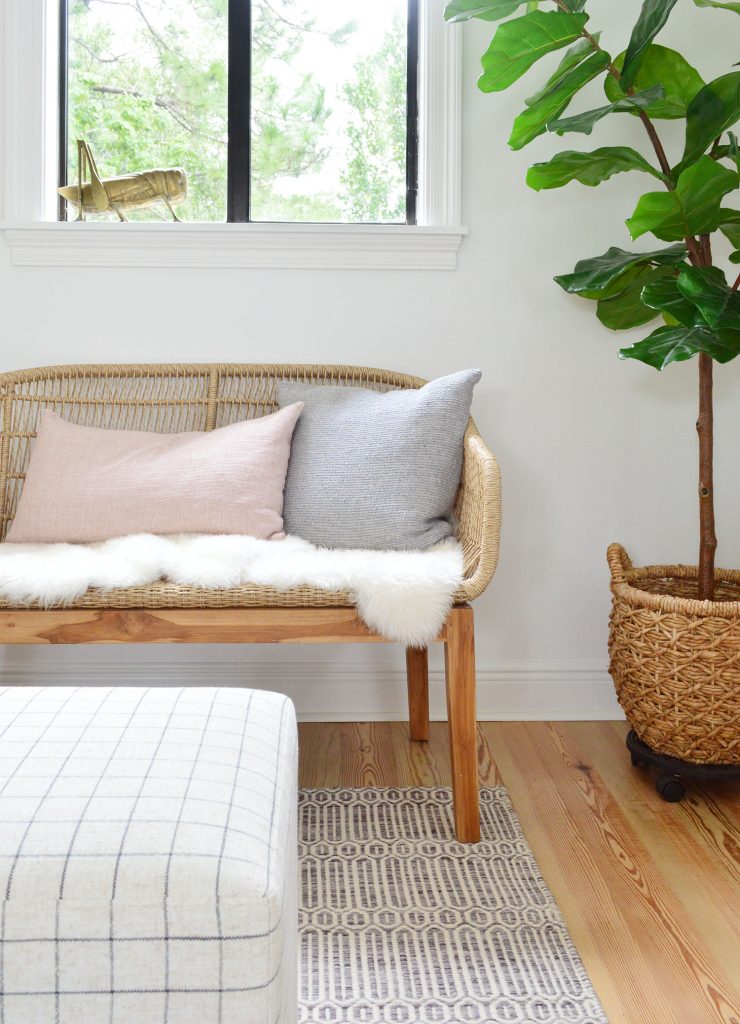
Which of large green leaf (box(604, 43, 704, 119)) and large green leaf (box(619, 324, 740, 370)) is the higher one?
large green leaf (box(604, 43, 704, 119))

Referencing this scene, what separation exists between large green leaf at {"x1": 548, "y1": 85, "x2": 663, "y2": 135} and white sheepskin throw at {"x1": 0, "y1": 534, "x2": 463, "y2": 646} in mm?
892

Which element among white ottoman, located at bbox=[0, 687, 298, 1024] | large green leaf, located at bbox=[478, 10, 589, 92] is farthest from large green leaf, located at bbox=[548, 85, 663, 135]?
white ottoman, located at bbox=[0, 687, 298, 1024]

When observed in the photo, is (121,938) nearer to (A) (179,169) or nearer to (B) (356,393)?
(B) (356,393)

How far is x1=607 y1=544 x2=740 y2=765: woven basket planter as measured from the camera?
5.55ft

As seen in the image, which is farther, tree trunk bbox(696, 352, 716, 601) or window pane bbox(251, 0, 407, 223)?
window pane bbox(251, 0, 407, 223)

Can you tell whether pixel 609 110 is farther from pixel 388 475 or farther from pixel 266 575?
pixel 266 575

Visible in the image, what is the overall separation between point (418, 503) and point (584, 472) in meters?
0.64

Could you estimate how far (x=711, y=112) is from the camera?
1684 millimetres

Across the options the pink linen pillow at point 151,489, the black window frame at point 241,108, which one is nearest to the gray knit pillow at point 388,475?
the pink linen pillow at point 151,489

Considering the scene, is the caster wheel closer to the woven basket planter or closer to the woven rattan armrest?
the woven basket planter

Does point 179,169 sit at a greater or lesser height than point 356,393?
greater

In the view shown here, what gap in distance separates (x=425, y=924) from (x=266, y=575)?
2.03ft

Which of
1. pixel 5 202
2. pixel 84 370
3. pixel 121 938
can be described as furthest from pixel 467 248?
pixel 121 938

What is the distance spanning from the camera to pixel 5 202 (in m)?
2.15
